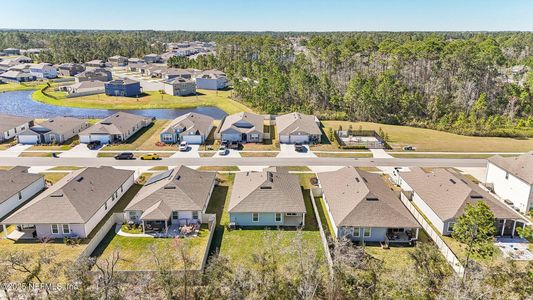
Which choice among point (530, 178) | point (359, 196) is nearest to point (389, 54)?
point (530, 178)

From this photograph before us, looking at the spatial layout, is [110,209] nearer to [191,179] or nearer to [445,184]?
[191,179]

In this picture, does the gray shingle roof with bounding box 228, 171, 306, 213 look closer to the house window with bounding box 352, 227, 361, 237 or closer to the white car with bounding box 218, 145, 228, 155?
the house window with bounding box 352, 227, 361, 237

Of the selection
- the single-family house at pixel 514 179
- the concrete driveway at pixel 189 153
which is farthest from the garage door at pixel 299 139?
the single-family house at pixel 514 179

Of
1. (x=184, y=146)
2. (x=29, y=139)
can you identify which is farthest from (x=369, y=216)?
(x=29, y=139)

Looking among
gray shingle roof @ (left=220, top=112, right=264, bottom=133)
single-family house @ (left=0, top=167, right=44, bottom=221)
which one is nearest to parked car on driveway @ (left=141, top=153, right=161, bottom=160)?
gray shingle roof @ (left=220, top=112, right=264, bottom=133)

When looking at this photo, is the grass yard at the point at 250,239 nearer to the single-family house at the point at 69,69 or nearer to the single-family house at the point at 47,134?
the single-family house at the point at 47,134

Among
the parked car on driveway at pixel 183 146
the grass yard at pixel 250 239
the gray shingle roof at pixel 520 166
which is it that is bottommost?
the grass yard at pixel 250 239
